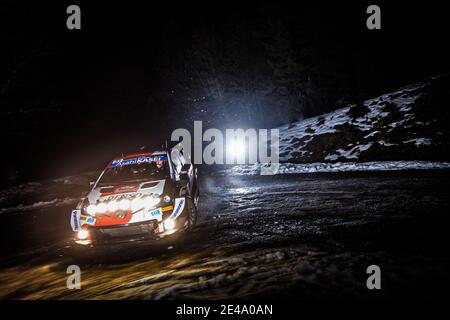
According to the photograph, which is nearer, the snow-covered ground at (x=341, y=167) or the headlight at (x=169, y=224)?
the headlight at (x=169, y=224)

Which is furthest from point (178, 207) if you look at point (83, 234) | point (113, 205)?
point (83, 234)

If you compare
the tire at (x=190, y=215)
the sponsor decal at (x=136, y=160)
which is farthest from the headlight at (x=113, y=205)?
the sponsor decal at (x=136, y=160)

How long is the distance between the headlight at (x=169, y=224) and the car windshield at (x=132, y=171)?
4.74 feet

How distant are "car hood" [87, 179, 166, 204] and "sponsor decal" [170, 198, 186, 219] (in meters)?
0.39

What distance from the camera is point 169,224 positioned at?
19.7 ft

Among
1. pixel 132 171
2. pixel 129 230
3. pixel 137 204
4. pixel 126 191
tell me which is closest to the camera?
pixel 129 230

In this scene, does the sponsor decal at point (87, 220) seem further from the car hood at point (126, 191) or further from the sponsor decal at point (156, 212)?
the sponsor decal at point (156, 212)

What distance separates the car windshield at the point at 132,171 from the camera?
294 inches

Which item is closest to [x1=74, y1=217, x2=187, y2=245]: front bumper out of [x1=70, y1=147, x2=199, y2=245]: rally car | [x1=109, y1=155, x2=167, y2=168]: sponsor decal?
[x1=70, y1=147, x2=199, y2=245]: rally car

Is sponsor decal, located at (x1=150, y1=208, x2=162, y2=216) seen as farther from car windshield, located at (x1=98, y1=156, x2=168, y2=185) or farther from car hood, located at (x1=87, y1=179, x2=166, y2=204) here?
car windshield, located at (x1=98, y1=156, x2=168, y2=185)

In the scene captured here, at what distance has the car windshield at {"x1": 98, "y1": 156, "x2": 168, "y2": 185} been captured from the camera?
7.46 m

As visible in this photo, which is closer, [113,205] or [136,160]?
[113,205]

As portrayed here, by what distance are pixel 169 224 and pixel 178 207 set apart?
0.45m

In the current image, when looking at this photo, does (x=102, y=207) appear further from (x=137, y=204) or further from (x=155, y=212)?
(x=155, y=212)
